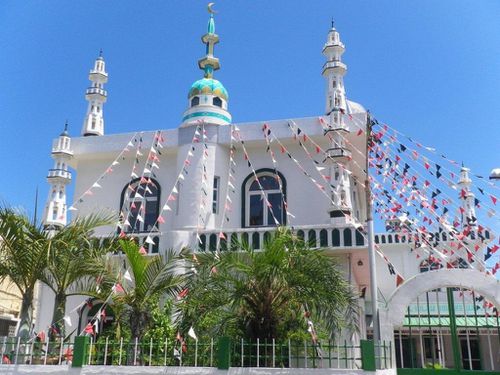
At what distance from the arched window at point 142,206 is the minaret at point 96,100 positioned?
9.30ft

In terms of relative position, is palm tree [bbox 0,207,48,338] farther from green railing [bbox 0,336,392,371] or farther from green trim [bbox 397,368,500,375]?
green trim [bbox 397,368,500,375]

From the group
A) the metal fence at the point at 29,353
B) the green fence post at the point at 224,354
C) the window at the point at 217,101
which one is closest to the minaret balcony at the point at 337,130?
the window at the point at 217,101

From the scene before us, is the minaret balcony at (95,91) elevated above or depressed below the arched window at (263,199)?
above

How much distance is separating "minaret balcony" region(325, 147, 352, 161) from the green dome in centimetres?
505

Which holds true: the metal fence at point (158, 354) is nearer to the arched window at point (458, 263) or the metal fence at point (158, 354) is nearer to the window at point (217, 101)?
the arched window at point (458, 263)

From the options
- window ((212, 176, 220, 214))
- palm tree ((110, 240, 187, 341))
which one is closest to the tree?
palm tree ((110, 240, 187, 341))

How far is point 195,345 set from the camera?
967 centimetres

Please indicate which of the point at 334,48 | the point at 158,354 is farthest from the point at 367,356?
the point at 334,48

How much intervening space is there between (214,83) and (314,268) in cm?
973

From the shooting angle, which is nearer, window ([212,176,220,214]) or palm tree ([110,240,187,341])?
palm tree ([110,240,187,341])

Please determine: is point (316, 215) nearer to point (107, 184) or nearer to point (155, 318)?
point (155, 318)

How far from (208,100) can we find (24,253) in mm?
8735

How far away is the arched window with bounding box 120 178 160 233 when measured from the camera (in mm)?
16391

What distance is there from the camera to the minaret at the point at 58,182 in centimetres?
1589
